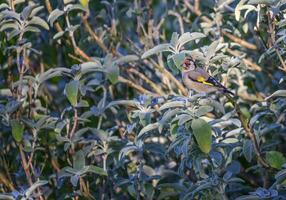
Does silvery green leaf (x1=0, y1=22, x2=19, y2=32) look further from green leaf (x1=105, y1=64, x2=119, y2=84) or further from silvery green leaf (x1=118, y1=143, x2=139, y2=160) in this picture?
silvery green leaf (x1=118, y1=143, x2=139, y2=160)

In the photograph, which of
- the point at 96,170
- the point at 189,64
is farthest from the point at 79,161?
the point at 189,64

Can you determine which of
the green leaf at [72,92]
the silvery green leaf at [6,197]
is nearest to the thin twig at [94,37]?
the green leaf at [72,92]

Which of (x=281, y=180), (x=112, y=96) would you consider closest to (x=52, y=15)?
(x=112, y=96)

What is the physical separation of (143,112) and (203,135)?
0.47 m

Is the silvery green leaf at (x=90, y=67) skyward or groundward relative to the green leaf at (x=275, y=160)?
skyward

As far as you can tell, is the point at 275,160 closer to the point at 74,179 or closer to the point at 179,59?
the point at 179,59

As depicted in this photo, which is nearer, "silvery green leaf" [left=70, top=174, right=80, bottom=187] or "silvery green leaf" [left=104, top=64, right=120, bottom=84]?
"silvery green leaf" [left=70, top=174, right=80, bottom=187]

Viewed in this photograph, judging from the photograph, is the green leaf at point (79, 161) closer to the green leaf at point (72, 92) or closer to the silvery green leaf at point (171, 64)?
the green leaf at point (72, 92)

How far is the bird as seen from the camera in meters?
2.47

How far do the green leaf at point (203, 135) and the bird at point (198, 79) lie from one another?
185mm

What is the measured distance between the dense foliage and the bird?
2.0 inches

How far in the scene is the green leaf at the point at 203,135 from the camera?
7.62 feet

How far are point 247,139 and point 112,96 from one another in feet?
3.11

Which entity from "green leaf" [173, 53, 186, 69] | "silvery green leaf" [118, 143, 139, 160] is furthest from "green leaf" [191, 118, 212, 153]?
"silvery green leaf" [118, 143, 139, 160]
